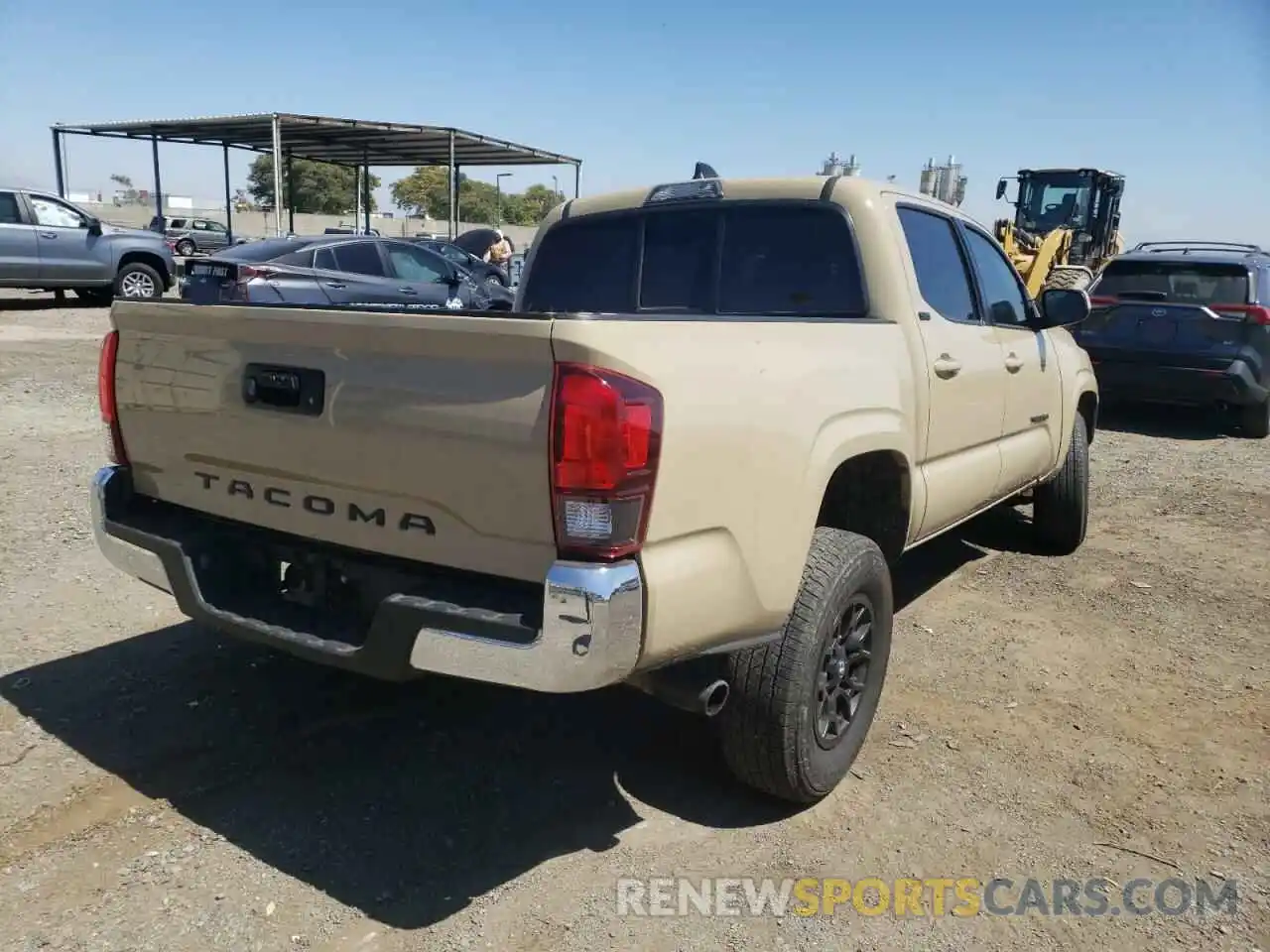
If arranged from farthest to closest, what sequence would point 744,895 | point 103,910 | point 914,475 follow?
1. point 914,475
2. point 744,895
3. point 103,910

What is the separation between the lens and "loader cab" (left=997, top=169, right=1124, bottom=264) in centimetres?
1880

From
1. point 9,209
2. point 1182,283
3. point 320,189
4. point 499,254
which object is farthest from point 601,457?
point 320,189

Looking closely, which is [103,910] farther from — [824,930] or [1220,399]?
[1220,399]

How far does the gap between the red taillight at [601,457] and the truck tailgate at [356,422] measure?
0.16 feet

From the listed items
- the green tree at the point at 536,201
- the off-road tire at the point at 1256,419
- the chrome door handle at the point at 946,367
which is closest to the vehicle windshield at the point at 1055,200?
the off-road tire at the point at 1256,419

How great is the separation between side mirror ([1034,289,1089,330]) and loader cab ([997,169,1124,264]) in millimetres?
15285

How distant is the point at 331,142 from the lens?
2584 centimetres

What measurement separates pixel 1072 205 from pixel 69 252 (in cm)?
1777

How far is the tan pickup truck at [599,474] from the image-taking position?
2.22 m

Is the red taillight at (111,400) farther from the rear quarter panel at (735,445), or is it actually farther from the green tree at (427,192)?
the green tree at (427,192)

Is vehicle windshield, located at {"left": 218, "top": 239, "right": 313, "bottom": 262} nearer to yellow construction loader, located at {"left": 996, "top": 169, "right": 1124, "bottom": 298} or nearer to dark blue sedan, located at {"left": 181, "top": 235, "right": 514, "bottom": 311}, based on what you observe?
dark blue sedan, located at {"left": 181, "top": 235, "right": 514, "bottom": 311}

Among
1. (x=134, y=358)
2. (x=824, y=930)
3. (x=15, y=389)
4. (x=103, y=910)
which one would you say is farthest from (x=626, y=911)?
(x=15, y=389)

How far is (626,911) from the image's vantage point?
8.36 feet

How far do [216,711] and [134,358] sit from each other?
4.29ft
